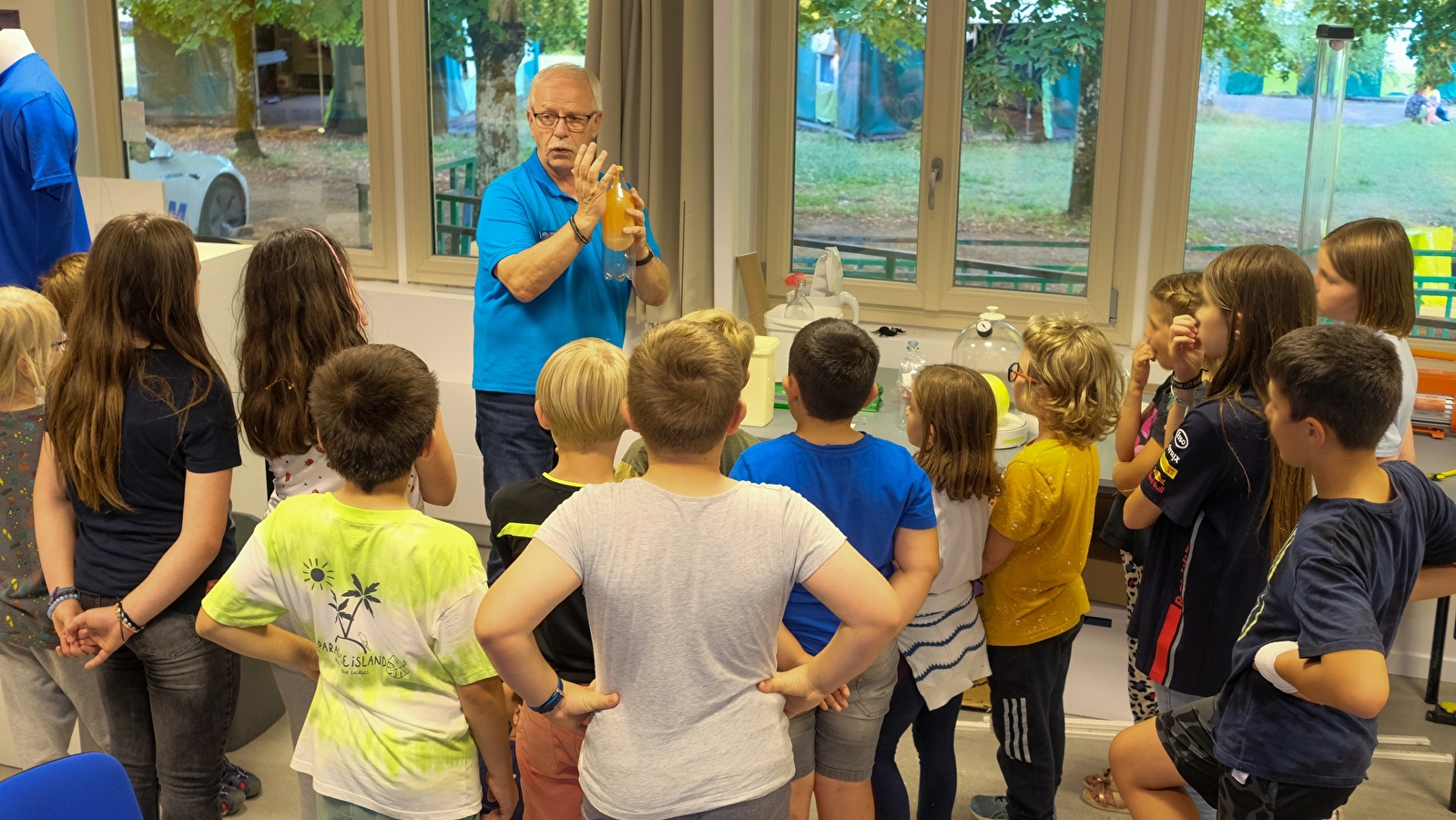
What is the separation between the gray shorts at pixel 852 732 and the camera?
1.99 meters

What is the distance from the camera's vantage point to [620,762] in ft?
4.77

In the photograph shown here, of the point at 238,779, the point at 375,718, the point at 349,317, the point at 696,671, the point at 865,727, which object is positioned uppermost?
the point at 349,317

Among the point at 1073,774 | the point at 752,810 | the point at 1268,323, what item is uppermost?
the point at 1268,323

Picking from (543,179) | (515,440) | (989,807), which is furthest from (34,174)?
(989,807)

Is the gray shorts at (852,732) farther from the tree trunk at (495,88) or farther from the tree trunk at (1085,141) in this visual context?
the tree trunk at (495,88)

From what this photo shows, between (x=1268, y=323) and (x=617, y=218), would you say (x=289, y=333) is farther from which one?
(x=1268, y=323)

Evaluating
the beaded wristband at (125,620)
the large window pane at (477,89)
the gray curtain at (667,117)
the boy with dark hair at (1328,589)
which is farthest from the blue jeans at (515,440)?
the large window pane at (477,89)

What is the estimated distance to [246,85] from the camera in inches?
187

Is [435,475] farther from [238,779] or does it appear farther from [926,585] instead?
[238,779]

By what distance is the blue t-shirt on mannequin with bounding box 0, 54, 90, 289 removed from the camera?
3.10 m

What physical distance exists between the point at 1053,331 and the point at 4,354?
5.98 feet

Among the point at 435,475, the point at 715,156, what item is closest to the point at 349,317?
the point at 435,475

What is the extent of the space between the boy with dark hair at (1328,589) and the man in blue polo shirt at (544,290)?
1.49 metres

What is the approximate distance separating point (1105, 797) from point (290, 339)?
6.49 ft
